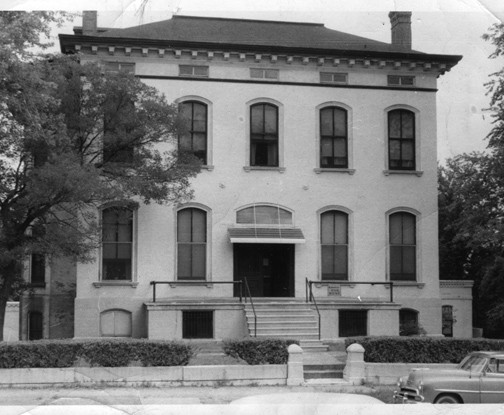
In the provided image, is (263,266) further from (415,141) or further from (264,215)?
(415,141)

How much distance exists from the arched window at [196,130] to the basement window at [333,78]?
255cm

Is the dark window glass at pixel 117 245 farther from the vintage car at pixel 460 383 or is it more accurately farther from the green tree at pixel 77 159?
the vintage car at pixel 460 383

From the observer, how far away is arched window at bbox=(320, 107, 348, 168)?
612 inches

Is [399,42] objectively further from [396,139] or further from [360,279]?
[360,279]

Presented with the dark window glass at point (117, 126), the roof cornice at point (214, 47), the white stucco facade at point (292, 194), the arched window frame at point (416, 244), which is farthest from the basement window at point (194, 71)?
the arched window frame at point (416, 244)

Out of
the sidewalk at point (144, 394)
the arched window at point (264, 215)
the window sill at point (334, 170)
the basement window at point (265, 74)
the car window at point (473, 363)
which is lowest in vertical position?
the sidewalk at point (144, 394)

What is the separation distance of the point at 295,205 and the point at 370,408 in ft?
28.2

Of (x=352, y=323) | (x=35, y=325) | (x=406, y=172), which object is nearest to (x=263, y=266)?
(x=352, y=323)

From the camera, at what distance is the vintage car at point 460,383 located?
33.6 ft

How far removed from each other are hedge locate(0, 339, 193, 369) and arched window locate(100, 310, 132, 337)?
2.17 metres

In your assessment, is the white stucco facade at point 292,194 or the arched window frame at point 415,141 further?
the white stucco facade at point 292,194

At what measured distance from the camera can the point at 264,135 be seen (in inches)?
693

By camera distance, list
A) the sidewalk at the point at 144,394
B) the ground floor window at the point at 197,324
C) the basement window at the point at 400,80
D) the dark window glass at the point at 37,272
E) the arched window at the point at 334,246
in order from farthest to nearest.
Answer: the dark window glass at the point at 37,272 < the ground floor window at the point at 197,324 < the arched window at the point at 334,246 < the basement window at the point at 400,80 < the sidewalk at the point at 144,394

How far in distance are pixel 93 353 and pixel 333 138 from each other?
622 cm
